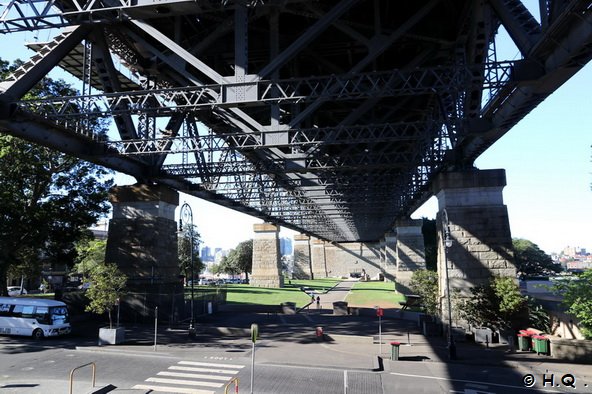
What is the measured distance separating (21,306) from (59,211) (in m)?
7.84

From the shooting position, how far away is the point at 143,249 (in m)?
26.0

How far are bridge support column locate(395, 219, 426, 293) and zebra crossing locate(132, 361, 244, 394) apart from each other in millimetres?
35874

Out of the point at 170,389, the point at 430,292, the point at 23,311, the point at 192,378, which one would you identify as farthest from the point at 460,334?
the point at 23,311

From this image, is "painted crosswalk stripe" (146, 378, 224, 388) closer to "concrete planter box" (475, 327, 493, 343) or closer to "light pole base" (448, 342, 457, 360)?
"light pole base" (448, 342, 457, 360)

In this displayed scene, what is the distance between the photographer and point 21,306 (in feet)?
76.0

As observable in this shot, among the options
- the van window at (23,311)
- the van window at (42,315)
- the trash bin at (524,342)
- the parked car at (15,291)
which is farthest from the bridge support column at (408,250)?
the parked car at (15,291)

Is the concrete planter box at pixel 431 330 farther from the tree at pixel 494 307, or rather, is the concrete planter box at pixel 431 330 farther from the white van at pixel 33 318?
the white van at pixel 33 318

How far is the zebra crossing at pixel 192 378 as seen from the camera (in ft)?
43.0

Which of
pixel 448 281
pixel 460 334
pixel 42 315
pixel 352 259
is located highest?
pixel 352 259

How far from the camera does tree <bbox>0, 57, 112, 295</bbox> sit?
1035 inches

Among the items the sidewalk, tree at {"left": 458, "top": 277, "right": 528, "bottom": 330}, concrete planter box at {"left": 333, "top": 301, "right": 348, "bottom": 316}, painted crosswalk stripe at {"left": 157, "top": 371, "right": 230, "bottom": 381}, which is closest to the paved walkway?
the sidewalk

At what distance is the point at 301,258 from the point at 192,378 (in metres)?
98.9

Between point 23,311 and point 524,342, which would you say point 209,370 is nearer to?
point 524,342

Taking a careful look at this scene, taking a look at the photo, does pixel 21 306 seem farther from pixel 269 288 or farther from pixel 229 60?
pixel 269 288
